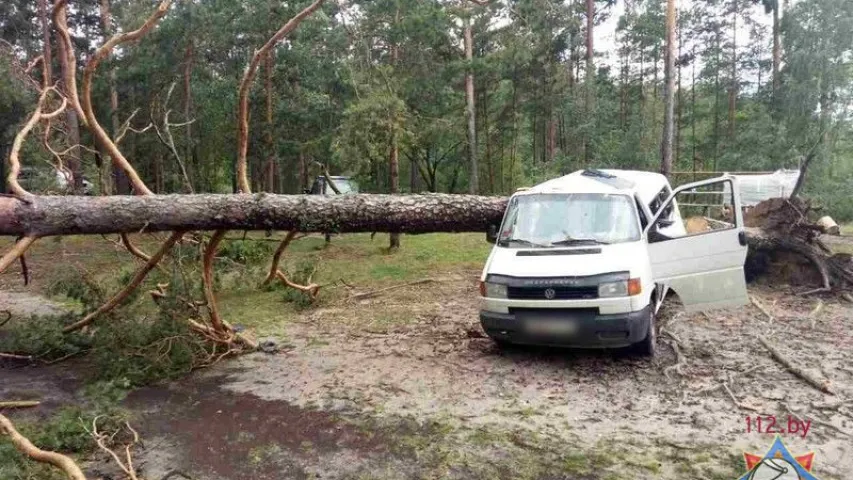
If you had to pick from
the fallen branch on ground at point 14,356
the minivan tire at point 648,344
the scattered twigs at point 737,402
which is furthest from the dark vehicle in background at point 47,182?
the scattered twigs at point 737,402

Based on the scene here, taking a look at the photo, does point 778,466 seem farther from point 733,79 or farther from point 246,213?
point 733,79

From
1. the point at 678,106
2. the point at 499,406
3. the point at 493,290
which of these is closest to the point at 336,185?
the point at 493,290

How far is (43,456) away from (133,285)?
130 inches

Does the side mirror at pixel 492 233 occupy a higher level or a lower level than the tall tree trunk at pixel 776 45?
lower

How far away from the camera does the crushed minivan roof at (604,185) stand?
677cm

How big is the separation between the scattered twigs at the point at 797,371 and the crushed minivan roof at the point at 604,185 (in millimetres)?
2145

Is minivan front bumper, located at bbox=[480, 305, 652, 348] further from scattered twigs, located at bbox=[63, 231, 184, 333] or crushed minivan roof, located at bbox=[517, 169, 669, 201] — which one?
scattered twigs, located at bbox=[63, 231, 184, 333]

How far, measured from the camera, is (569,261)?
586 centimetres

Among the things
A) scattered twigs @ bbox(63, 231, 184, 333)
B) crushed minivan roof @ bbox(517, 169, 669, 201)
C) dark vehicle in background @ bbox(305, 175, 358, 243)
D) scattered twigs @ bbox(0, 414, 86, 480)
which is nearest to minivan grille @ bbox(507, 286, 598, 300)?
crushed minivan roof @ bbox(517, 169, 669, 201)

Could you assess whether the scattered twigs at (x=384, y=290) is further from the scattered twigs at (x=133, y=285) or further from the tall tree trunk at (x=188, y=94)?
the tall tree trunk at (x=188, y=94)

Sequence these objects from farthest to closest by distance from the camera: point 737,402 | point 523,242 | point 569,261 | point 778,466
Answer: point 523,242, point 569,261, point 737,402, point 778,466

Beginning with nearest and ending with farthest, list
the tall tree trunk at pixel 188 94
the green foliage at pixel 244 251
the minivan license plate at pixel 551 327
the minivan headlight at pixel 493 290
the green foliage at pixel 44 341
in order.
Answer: the minivan license plate at pixel 551 327 → the minivan headlight at pixel 493 290 → the green foliage at pixel 44 341 → the green foliage at pixel 244 251 → the tall tree trunk at pixel 188 94

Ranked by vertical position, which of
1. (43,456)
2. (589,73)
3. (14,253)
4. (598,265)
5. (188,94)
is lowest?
(43,456)

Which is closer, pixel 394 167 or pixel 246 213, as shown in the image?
pixel 246 213
